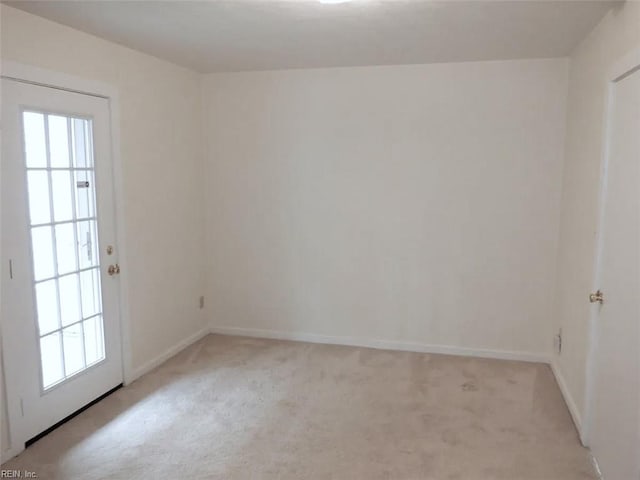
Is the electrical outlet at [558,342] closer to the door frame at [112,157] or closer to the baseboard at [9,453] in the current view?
the door frame at [112,157]

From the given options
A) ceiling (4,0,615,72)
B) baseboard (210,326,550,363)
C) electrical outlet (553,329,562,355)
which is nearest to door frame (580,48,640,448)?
ceiling (4,0,615,72)

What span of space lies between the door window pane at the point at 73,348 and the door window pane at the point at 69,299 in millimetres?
61

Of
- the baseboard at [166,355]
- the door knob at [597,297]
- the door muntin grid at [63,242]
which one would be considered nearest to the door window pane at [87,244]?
the door muntin grid at [63,242]

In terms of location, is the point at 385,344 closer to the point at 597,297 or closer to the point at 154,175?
the point at 597,297

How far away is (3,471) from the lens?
2.68 metres

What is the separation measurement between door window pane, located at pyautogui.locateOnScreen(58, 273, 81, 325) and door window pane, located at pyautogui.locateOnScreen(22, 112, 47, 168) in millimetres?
714

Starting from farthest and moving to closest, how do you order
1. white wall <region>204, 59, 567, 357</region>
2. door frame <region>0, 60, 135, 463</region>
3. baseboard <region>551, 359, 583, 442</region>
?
white wall <region>204, 59, 567, 357</region> → baseboard <region>551, 359, 583, 442</region> → door frame <region>0, 60, 135, 463</region>

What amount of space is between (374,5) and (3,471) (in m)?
3.07

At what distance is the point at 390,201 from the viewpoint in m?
4.38

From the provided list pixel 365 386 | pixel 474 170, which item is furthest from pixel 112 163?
pixel 474 170

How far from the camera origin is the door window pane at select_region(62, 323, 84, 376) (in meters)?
3.21

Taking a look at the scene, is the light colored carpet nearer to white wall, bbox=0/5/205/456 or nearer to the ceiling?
white wall, bbox=0/5/205/456

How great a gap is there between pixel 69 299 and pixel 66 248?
323 millimetres

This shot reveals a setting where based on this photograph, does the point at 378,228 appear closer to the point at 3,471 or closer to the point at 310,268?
the point at 310,268
